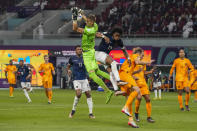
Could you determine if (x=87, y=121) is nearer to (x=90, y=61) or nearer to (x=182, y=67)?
(x=90, y=61)

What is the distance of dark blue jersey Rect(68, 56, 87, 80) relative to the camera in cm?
2281

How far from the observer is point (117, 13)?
5725cm

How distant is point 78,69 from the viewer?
23.1 meters

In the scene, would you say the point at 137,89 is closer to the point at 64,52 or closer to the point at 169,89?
the point at 169,89

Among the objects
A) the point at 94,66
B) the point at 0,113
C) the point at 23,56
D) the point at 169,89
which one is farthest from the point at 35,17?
the point at 94,66

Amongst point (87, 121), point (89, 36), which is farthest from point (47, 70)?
point (89, 36)

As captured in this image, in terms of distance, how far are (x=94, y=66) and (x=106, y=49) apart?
0.92 metres

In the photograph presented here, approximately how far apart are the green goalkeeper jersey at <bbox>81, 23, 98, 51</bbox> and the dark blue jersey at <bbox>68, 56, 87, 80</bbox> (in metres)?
2.36

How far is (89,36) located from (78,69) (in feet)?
10.4

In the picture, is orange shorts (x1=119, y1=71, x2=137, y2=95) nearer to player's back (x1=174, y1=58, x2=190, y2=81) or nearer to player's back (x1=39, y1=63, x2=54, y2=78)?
player's back (x1=174, y1=58, x2=190, y2=81)

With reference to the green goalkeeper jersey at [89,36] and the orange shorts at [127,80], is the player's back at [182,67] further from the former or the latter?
the orange shorts at [127,80]

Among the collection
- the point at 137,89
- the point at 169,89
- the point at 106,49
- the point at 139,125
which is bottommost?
Result: the point at 169,89

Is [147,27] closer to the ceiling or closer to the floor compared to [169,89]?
closer to the ceiling

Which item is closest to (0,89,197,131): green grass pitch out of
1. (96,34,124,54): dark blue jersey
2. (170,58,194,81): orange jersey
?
(170,58,194,81): orange jersey
